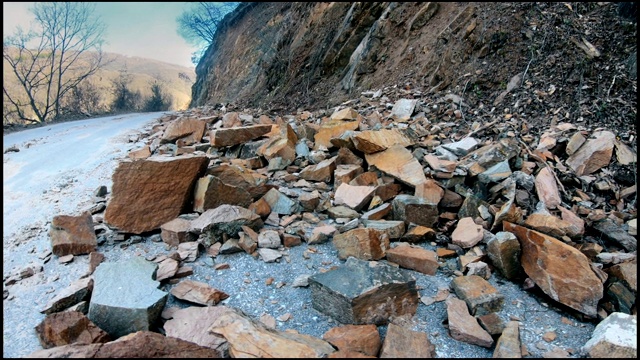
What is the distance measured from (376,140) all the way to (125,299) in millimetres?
2970

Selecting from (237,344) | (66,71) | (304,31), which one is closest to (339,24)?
(304,31)

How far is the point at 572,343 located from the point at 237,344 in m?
1.98

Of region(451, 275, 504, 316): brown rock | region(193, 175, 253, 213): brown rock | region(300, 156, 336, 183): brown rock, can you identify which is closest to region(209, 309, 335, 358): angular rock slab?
region(451, 275, 504, 316): brown rock

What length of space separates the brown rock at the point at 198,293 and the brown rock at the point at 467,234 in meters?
1.94

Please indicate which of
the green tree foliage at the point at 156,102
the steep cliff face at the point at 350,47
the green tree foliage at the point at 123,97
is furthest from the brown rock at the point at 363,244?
the green tree foliage at the point at 156,102

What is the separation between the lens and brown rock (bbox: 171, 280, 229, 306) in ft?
7.80

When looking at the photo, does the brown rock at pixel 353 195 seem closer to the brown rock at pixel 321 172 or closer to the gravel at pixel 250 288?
the brown rock at pixel 321 172

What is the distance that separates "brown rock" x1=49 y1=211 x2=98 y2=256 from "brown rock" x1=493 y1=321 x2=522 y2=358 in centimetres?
299

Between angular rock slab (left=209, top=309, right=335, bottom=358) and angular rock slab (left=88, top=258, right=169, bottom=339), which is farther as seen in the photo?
angular rock slab (left=88, top=258, right=169, bottom=339)

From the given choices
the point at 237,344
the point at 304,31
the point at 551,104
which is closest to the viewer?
the point at 237,344

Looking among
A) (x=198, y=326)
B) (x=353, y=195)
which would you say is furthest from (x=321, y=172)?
(x=198, y=326)

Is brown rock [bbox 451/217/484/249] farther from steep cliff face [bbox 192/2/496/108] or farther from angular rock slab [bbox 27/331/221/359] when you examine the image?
steep cliff face [bbox 192/2/496/108]

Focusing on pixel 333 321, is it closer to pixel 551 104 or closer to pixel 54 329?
pixel 54 329

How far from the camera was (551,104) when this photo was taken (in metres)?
4.77
